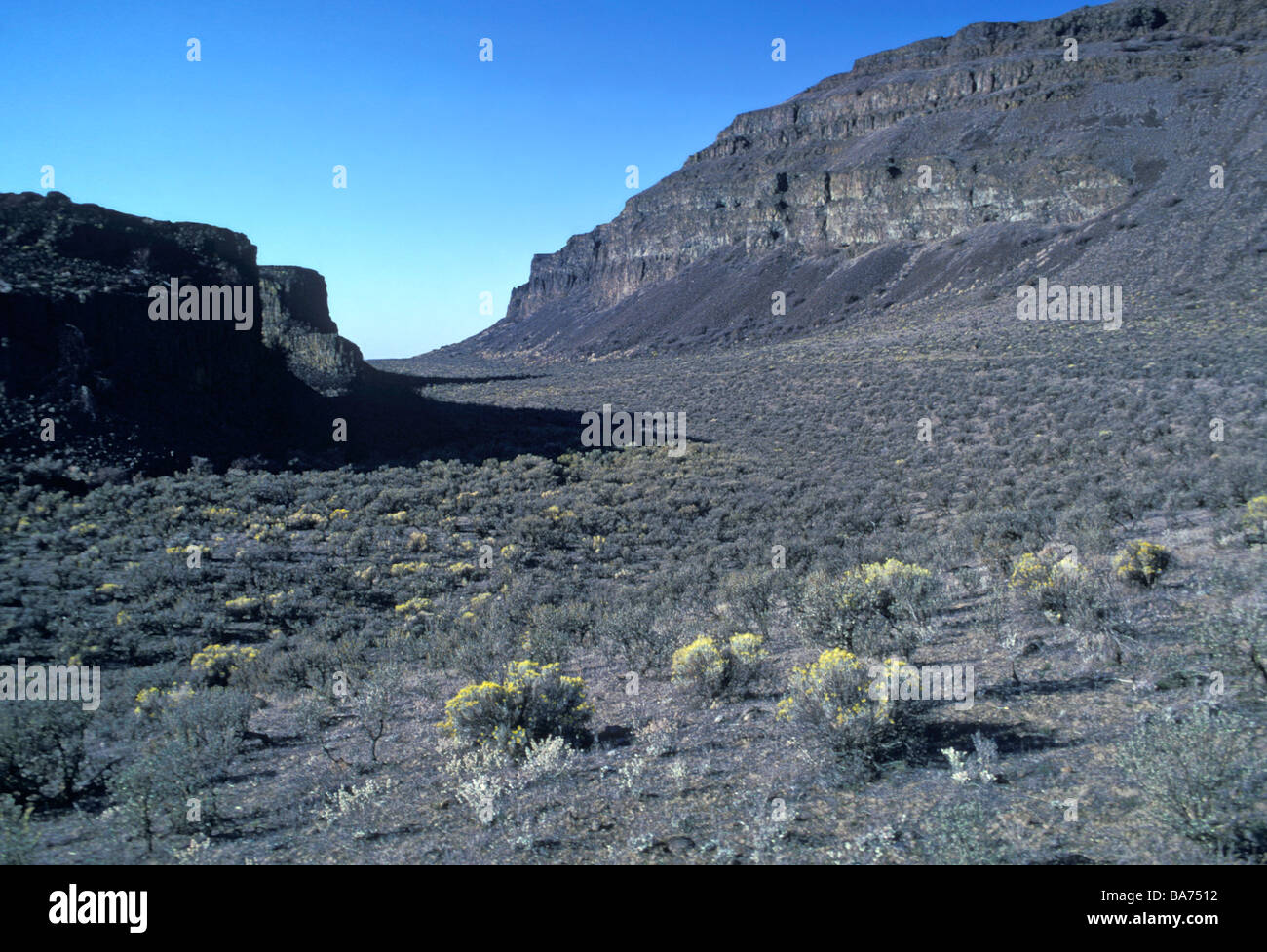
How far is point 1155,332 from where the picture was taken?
28.0m

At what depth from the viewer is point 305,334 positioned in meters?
34.2

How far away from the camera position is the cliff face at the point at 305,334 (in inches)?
1273

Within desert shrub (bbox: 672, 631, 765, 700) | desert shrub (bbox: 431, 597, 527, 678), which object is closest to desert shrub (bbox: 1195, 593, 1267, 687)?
desert shrub (bbox: 672, 631, 765, 700)

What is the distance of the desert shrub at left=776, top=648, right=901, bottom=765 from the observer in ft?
14.6

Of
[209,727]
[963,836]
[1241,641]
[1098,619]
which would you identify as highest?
[1241,641]

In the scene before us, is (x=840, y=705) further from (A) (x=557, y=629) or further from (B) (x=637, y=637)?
(A) (x=557, y=629)

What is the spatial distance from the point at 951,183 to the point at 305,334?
61470mm

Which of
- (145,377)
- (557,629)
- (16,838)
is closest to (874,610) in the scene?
(557,629)

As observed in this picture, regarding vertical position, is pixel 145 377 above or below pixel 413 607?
above

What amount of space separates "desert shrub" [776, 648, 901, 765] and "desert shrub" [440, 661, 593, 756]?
5.67ft

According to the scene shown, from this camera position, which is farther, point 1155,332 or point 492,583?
point 1155,332
